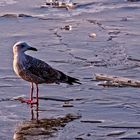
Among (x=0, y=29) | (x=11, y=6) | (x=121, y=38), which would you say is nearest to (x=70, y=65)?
(x=121, y=38)

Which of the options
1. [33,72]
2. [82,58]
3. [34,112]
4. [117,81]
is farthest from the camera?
[82,58]

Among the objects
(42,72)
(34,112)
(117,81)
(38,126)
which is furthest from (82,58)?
(38,126)

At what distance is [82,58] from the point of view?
11578 mm

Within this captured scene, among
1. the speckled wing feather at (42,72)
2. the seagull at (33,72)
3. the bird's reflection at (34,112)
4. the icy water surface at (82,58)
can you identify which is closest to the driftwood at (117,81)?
the icy water surface at (82,58)

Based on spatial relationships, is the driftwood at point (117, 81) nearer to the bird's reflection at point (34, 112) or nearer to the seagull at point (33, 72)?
the seagull at point (33, 72)

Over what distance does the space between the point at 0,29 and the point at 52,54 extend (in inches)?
104

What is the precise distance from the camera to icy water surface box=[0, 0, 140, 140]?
8.04 m

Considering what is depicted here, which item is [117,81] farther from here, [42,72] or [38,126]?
[38,126]

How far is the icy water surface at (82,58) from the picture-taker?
316 inches

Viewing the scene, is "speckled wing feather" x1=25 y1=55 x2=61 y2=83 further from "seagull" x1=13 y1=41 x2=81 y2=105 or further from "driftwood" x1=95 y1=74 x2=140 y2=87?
"driftwood" x1=95 y1=74 x2=140 y2=87

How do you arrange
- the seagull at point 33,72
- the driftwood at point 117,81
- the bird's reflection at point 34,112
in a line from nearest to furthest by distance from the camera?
1. the bird's reflection at point 34,112
2. the seagull at point 33,72
3. the driftwood at point 117,81

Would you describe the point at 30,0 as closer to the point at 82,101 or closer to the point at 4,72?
the point at 4,72

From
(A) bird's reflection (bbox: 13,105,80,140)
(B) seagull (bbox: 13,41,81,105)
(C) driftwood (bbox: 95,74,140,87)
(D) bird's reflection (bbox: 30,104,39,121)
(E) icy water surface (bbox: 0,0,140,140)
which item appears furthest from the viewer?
(C) driftwood (bbox: 95,74,140,87)

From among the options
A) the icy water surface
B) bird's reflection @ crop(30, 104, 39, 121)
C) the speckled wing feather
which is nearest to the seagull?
the speckled wing feather
